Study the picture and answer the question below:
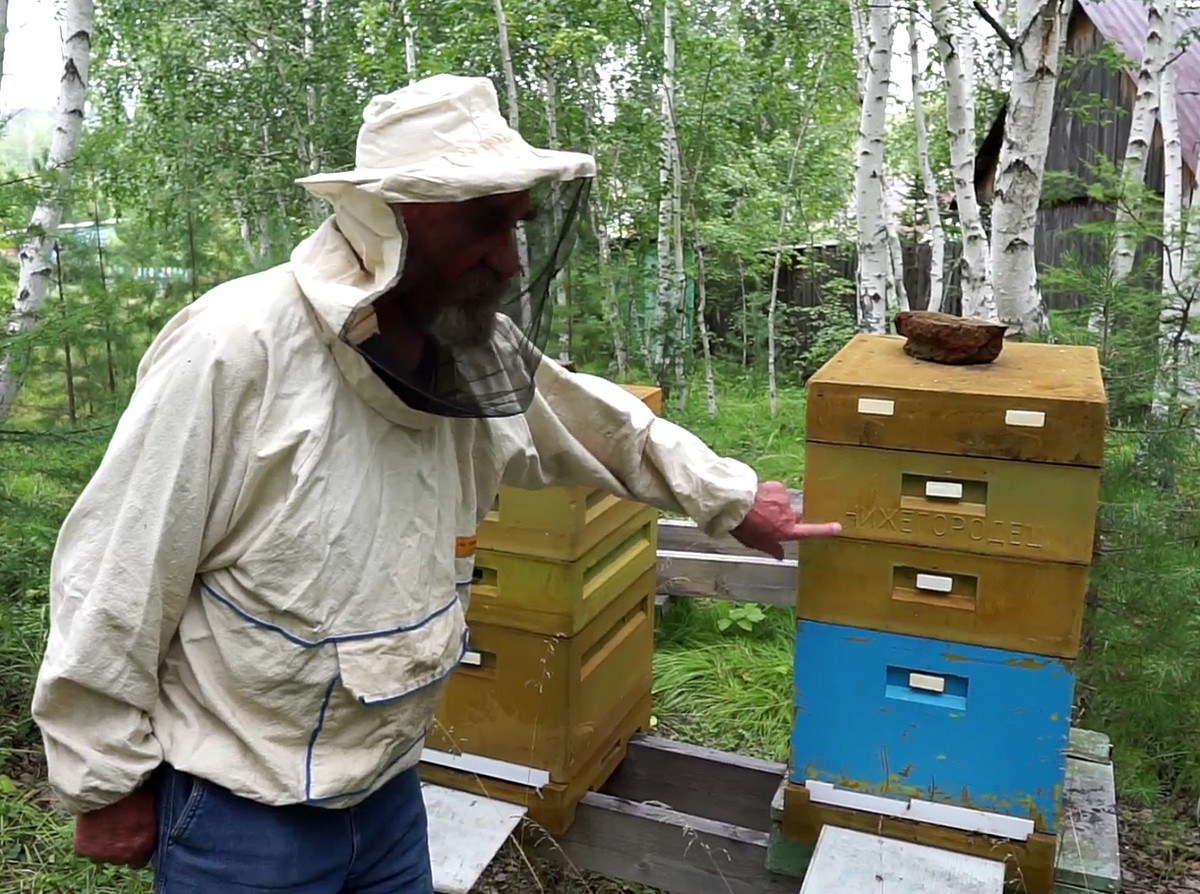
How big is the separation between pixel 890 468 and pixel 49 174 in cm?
307

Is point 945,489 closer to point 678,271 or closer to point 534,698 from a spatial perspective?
point 534,698

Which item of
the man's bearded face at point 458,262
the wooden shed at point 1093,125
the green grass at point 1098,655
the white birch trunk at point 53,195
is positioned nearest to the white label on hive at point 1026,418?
the man's bearded face at point 458,262

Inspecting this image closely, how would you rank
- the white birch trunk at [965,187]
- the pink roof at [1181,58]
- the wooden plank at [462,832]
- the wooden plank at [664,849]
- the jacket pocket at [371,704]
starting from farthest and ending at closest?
the pink roof at [1181,58]
the white birch trunk at [965,187]
the wooden plank at [664,849]
the wooden plank at [462,832]
the jacket pocket at [371,704]

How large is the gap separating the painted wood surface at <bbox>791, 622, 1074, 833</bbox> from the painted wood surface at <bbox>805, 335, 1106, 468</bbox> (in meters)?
0.43

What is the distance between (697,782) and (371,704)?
5.57 feet

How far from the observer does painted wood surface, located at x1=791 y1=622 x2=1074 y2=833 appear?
2.17 meters

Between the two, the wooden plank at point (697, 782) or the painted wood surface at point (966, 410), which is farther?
the wooden plank at point (697, 782)

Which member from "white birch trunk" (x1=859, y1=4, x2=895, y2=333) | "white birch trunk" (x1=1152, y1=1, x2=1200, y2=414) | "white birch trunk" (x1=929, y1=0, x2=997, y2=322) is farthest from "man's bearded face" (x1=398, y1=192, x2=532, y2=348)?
"white birch trunk" (x1=859, y1=4, x2=895, y2=333)

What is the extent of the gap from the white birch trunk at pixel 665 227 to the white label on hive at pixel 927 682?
245 inches

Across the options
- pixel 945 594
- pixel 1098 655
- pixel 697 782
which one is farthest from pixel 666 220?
pixel 945 594

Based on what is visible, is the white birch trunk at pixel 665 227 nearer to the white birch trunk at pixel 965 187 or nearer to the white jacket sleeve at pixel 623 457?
the white birch trunk at pixel 965 187

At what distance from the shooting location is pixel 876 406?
2184 millimetres

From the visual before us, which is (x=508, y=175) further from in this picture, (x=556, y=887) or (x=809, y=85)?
(x=809, y=85)

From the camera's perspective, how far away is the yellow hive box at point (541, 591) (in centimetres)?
246
